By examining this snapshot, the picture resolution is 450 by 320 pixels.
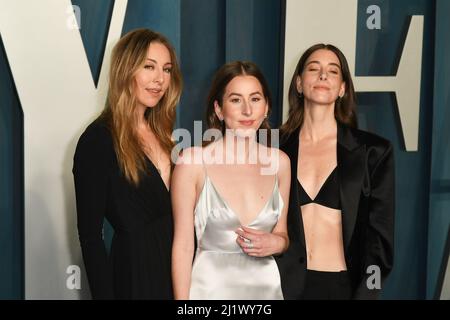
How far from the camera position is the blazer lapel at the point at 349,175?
2.59 metres

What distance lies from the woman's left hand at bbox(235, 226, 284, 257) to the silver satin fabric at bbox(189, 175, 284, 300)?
0.09 feet

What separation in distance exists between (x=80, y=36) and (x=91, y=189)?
870 mm

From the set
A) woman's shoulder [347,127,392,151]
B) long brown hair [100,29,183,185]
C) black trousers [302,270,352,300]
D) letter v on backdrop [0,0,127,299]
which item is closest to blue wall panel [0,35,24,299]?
letter v on backdrop [0,0,127,299]

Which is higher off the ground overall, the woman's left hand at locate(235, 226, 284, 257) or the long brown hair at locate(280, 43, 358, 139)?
the long brown hair at locate(280, 43, 358, 139)

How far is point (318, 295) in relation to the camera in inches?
102

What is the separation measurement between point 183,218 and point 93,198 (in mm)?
332

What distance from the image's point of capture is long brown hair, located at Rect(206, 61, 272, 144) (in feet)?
7.60

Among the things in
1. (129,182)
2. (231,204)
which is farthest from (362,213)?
(129,182)

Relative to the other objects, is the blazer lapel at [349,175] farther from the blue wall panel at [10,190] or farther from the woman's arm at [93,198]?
the blue wall panel at [10,190]

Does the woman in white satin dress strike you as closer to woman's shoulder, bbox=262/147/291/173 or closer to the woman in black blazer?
woman's shoulder, bbox=262/147/291/173

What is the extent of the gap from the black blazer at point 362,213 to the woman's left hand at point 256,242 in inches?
9.3

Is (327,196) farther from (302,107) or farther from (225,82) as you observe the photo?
(225,82)

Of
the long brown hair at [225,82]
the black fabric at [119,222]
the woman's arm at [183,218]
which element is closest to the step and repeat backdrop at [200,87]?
the black fabric at [119,222]
